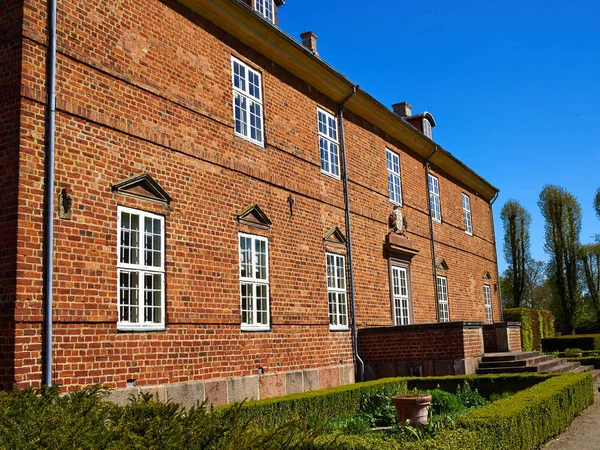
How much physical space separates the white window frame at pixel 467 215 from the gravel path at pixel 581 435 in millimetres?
15415

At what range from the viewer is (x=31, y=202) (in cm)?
876

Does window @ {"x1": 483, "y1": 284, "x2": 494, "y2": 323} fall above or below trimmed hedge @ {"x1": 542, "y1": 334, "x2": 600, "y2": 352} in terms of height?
above

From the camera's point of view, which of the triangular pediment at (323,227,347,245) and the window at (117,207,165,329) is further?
the triangular pediment at (323,227,347,245)

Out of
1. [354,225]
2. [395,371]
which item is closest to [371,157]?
[354,225]

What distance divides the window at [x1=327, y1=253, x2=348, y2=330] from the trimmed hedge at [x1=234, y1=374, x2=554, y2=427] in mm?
2455

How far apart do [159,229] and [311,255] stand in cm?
524

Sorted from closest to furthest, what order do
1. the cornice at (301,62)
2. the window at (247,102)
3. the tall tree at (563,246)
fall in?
the cornice at (301,62) → the window at (247,102) → the tall tree at (563,246)

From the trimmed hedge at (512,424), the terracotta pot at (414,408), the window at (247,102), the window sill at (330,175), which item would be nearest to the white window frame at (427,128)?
the window sill at (330,175)

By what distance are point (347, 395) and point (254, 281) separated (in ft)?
9.77

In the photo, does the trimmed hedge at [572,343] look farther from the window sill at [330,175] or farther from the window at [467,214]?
the window sill at [330,175]

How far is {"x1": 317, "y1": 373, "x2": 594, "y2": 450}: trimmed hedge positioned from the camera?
6820 mm

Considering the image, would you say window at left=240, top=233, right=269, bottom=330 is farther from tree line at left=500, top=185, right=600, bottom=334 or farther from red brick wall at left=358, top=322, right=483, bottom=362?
tree line at left=500, top=185, right=600, bottom=334

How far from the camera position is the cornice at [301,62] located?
512 inches

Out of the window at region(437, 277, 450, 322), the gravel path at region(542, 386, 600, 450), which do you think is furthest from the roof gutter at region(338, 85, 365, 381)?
the window at region(437, 277, 450, 322)
